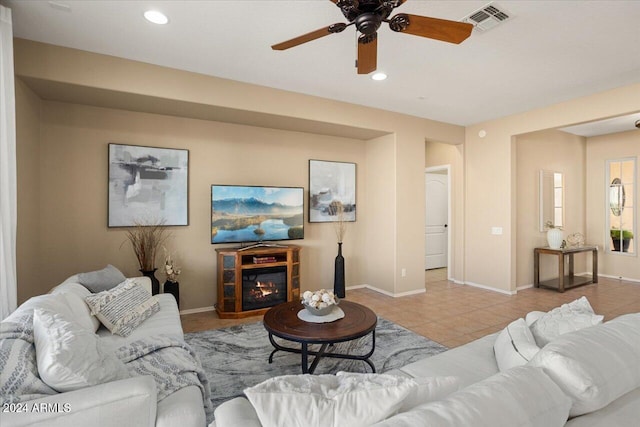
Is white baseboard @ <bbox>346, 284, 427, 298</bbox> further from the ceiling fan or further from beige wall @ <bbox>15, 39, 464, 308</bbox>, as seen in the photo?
the ceiling fan

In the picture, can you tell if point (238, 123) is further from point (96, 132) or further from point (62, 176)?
point (62, 176)

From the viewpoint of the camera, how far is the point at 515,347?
5.12 ft

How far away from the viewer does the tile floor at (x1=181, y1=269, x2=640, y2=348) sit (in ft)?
11.8

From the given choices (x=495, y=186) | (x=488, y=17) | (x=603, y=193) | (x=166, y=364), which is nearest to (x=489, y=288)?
(x=495, y=186)

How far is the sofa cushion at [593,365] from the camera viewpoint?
1.07m

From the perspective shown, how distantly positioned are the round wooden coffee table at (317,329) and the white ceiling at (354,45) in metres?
2.37

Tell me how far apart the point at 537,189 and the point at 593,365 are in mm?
5490

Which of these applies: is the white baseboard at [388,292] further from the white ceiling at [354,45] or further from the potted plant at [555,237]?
the white ceiling at [354,45]

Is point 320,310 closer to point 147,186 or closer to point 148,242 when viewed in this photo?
point 148,242

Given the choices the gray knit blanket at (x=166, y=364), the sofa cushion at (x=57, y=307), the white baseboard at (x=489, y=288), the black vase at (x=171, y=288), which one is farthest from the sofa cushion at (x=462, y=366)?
the white baseboard at (x=489, y=288)

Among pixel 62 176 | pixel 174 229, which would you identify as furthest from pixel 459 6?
pixel 62 176

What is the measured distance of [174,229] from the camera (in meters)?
4.02

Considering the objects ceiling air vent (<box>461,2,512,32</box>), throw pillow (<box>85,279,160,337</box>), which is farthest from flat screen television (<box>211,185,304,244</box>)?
ceiling air vent (<box>461,2,512,32</box>)

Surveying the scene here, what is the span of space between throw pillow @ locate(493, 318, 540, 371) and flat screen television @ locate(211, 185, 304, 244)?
10.7 ft
